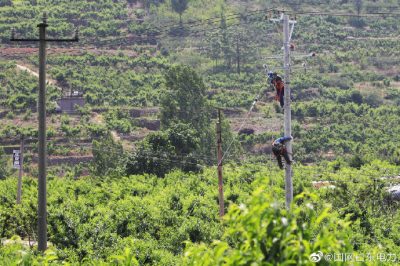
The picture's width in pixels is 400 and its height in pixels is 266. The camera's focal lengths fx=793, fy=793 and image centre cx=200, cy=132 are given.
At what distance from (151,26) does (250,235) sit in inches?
3869

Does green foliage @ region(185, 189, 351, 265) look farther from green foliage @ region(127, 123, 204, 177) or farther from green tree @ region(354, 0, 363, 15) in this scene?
green tree @ region(354, 0, 363, 15)

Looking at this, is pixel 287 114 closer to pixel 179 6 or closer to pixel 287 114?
pixel 287 114

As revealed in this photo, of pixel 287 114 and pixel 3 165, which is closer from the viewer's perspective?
pixel 287 114

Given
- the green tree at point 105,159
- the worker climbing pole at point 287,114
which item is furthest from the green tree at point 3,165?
the worker climbing pole at point 287,114

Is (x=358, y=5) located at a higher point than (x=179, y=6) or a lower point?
higher

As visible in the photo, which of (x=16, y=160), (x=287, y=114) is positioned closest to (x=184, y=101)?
(x=16, y=160)

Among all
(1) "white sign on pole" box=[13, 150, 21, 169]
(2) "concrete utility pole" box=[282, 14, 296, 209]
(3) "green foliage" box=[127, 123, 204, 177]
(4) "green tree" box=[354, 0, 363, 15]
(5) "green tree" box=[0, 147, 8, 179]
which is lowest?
(5) "green tree" box=[0, 147, 8, 179]

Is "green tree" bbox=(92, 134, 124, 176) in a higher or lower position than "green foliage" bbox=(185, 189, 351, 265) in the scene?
lower

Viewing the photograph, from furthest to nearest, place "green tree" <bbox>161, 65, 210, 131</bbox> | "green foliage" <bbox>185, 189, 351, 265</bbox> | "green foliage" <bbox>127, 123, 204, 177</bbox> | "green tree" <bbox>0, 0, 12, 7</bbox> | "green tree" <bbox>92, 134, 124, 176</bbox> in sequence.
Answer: "green tree" <bbox>0, 0, 12, 7</bbox>, "green tree" <bbox>161, 65, 210, 131</bbox>, "green tree" <bbox>92, 134, 124, 176</bbox>, "green foliage" <bbox>127, 123, 204, 177</bbox>, "green foliage" <bbox>185, 189, 351, 265</bbox>

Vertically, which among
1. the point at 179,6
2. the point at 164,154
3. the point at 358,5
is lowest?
the point at 164,154

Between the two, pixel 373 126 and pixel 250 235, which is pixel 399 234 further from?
pixel 373 126


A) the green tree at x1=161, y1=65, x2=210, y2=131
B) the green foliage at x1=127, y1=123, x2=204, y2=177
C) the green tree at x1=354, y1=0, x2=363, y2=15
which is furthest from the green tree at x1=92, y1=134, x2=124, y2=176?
the green tree at x1=354, y1=0, x2=363, y2=15

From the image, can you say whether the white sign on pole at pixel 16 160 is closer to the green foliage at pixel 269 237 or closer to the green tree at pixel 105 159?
the green tree at pixel 105 159

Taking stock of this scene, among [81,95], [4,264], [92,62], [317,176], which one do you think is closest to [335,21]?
[92,62]
